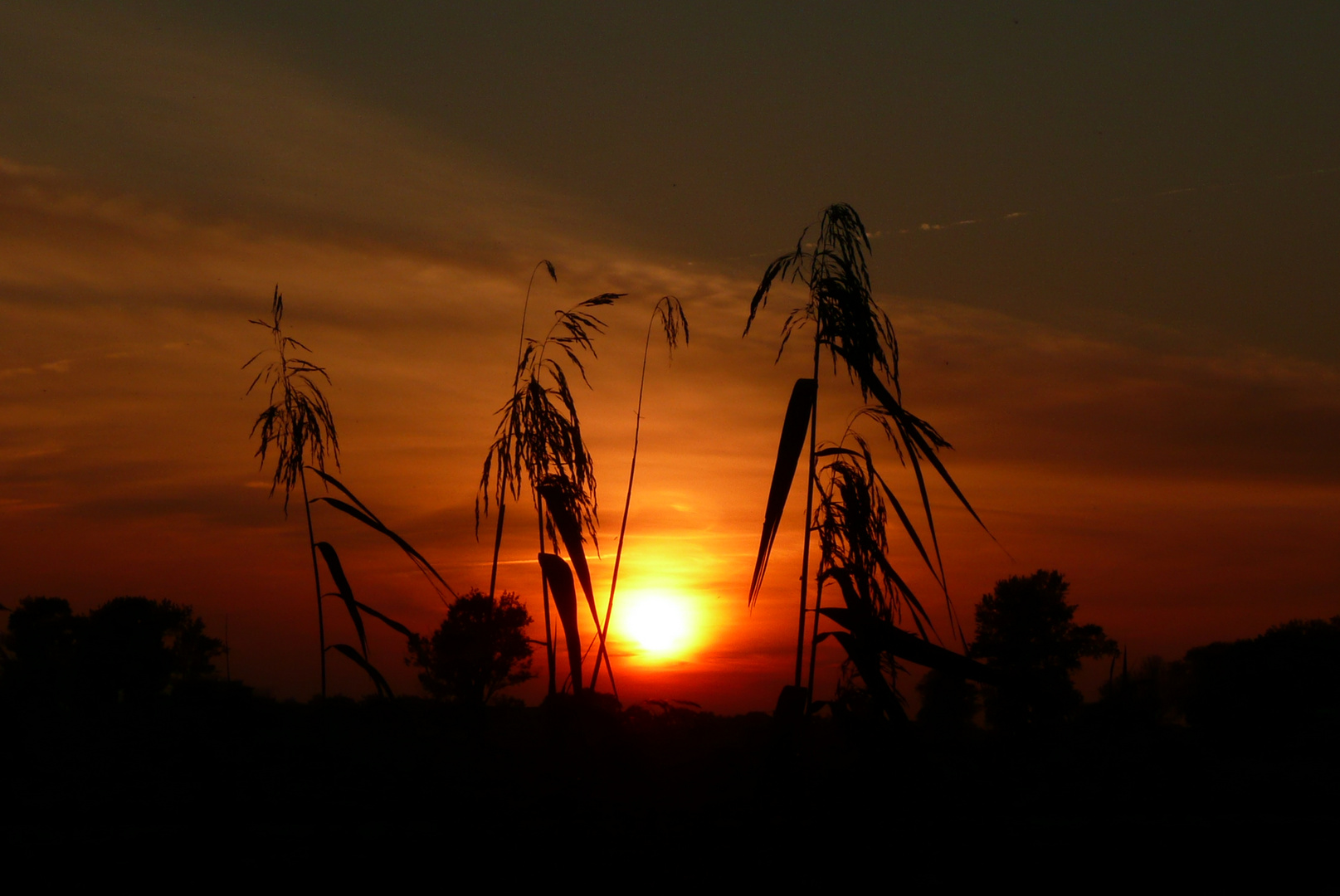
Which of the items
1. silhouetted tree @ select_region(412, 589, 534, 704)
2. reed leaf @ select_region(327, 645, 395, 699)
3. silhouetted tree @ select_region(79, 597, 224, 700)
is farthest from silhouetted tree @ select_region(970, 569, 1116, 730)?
reed leaf @ select_region(327, 645, 395, 699)

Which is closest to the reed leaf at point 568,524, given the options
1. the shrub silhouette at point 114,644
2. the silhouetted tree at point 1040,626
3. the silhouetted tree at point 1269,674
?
the silhouetted tree at point 1269,674

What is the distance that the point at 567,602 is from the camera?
4227 millimetres

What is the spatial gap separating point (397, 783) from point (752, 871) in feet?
6.15

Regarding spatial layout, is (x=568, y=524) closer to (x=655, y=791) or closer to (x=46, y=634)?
(x=655, y=791)

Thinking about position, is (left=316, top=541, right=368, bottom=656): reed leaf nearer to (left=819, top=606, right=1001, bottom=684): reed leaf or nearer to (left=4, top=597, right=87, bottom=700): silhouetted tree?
(left=819, top=606, right=1001, bottom=684): reed leaf

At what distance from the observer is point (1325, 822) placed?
354cm

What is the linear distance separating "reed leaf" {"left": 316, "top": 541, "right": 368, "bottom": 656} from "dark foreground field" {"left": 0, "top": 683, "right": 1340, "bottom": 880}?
48 cm

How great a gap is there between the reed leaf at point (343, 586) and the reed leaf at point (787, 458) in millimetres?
1939

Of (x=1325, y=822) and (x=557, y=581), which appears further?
(x=557, y=581)

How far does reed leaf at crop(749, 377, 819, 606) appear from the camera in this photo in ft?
11.9

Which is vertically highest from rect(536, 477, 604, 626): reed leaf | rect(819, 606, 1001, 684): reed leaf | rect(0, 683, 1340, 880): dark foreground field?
rect(536, 477, 604, 626): reed leaf

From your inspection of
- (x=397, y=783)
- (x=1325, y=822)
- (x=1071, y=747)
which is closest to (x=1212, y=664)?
(x=1071, y=747)

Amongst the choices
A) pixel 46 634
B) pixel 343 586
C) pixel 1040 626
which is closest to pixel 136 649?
pixel 46 634

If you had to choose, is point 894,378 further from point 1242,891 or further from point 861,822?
point 1242,891
